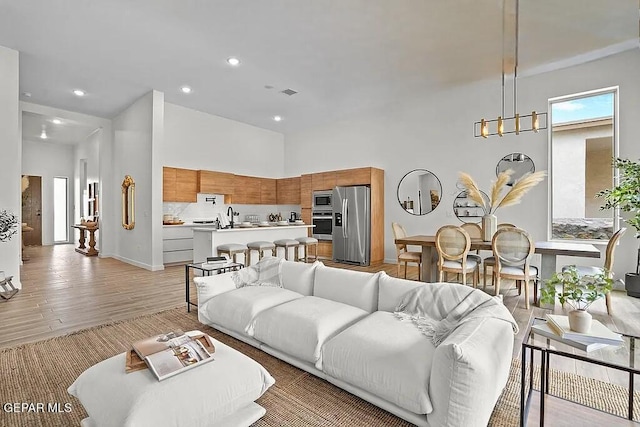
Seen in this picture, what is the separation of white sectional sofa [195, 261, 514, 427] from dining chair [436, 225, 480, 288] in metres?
1.90

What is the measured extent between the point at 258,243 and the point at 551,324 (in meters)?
4.54

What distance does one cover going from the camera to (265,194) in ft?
28.4

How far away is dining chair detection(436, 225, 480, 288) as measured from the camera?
3.97 meters

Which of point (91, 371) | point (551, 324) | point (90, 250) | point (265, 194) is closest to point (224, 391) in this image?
point (91, 371)

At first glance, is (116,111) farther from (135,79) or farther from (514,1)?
(514,1)

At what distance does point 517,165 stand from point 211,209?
21.9 ft

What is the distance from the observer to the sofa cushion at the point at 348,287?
250 centimetres

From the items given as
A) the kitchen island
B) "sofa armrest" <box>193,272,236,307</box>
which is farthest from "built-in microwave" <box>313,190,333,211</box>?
"sofa armrest" <box>193,272,236,307</box>

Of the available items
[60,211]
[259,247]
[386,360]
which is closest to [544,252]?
[386,360]

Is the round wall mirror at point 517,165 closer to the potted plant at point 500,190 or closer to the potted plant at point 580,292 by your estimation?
the potted plant at point 500,190

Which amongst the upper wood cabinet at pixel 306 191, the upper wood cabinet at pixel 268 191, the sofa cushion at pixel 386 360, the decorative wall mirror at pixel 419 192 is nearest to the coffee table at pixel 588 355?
the sofa cushion at pixel 386 360

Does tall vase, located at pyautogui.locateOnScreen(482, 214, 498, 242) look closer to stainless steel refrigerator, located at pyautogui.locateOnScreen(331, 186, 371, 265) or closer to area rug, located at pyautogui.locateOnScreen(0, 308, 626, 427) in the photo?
area rug, located at pyautogui.locateOnScreen(0, 308, 626, 427)

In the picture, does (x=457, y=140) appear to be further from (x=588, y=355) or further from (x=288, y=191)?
(x=588, y=355)

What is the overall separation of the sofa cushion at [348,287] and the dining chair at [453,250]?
1.85 meters
